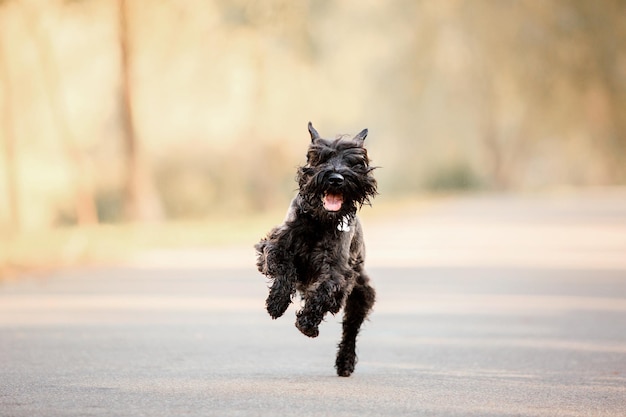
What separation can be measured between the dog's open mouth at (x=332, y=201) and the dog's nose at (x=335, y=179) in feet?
0.36

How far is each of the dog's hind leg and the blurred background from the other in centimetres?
1153

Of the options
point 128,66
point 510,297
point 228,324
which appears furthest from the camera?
point 128,66

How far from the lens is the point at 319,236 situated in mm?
A: 8578

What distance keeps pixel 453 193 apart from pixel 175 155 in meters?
16.5

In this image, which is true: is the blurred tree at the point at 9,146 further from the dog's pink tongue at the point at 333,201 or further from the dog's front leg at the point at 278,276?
the dog's pink tongue at the point at 333,201

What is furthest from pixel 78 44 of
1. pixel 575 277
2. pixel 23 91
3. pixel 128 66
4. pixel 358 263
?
pixel 358 263

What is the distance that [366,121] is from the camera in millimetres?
56469

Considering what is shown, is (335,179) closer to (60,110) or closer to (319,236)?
(319,236)

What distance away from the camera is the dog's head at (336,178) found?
27.2 feet

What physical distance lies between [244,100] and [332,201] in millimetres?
30557

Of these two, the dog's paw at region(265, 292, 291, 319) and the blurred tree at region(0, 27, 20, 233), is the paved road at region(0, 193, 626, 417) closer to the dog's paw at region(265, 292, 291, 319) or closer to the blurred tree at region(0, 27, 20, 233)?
the dog's paw at region(265, 292, 291, 319)

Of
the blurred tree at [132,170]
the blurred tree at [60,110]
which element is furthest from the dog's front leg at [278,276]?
the blurred tree at [60,110]

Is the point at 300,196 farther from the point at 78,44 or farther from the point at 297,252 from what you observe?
the point at 78,44

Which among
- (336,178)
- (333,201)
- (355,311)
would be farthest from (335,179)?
(355,311)
